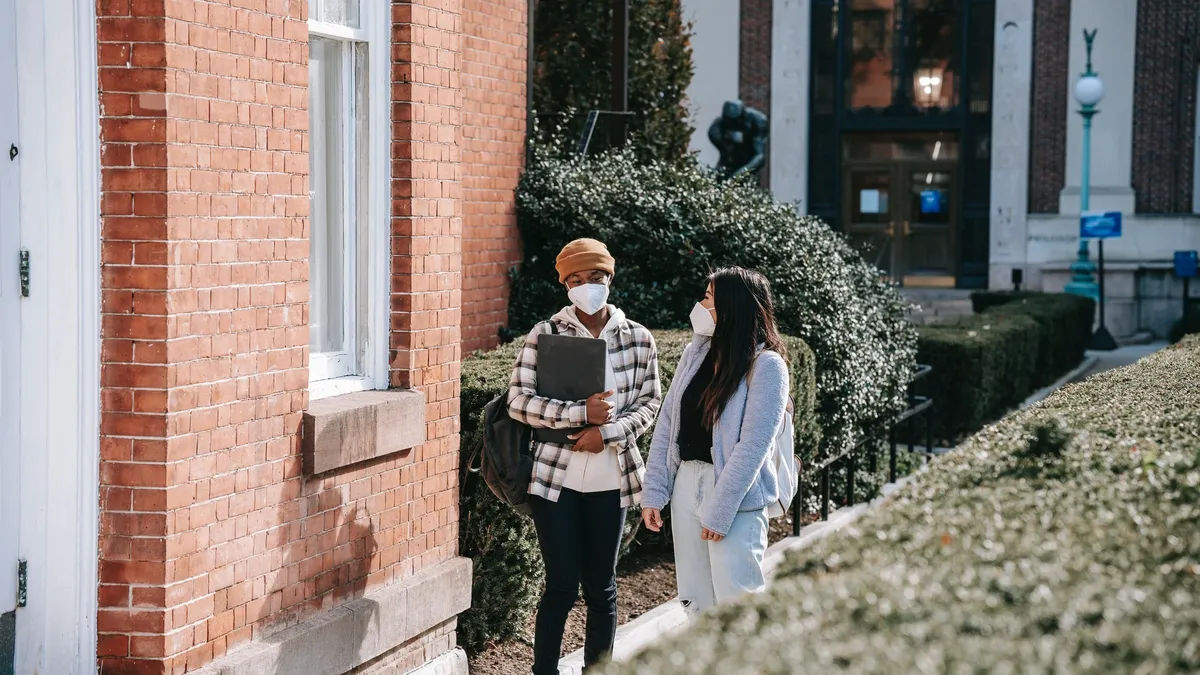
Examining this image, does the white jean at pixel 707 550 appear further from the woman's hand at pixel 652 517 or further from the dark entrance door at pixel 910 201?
the dark entrance door at pixel 910 201

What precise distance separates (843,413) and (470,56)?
3.64 metres

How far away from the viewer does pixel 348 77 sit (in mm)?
5930

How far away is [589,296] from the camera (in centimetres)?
578

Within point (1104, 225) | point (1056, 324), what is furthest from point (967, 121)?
point (1056, 324)

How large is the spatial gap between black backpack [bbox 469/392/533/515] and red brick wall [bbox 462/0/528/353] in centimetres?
351

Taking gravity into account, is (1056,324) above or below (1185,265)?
below

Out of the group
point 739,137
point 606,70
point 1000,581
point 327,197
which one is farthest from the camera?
point 739,137

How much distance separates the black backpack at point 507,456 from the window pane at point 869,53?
2907 cm

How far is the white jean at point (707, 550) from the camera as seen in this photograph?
5488 mm

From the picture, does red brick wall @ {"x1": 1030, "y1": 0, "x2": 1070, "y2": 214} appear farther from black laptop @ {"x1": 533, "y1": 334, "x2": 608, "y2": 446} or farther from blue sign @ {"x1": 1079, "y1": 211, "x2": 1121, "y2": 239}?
black laptop @ {"x1": 533, "y1": 334, "x2": 608, "y2": 446}

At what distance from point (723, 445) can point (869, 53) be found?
97.3 feet

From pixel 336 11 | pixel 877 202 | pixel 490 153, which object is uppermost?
pixel 877 202

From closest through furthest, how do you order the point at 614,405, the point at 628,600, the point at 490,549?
the point at 614,405 → the point at 490,549 → the point at 628,600

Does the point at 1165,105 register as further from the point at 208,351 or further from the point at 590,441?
the point at 208,351
